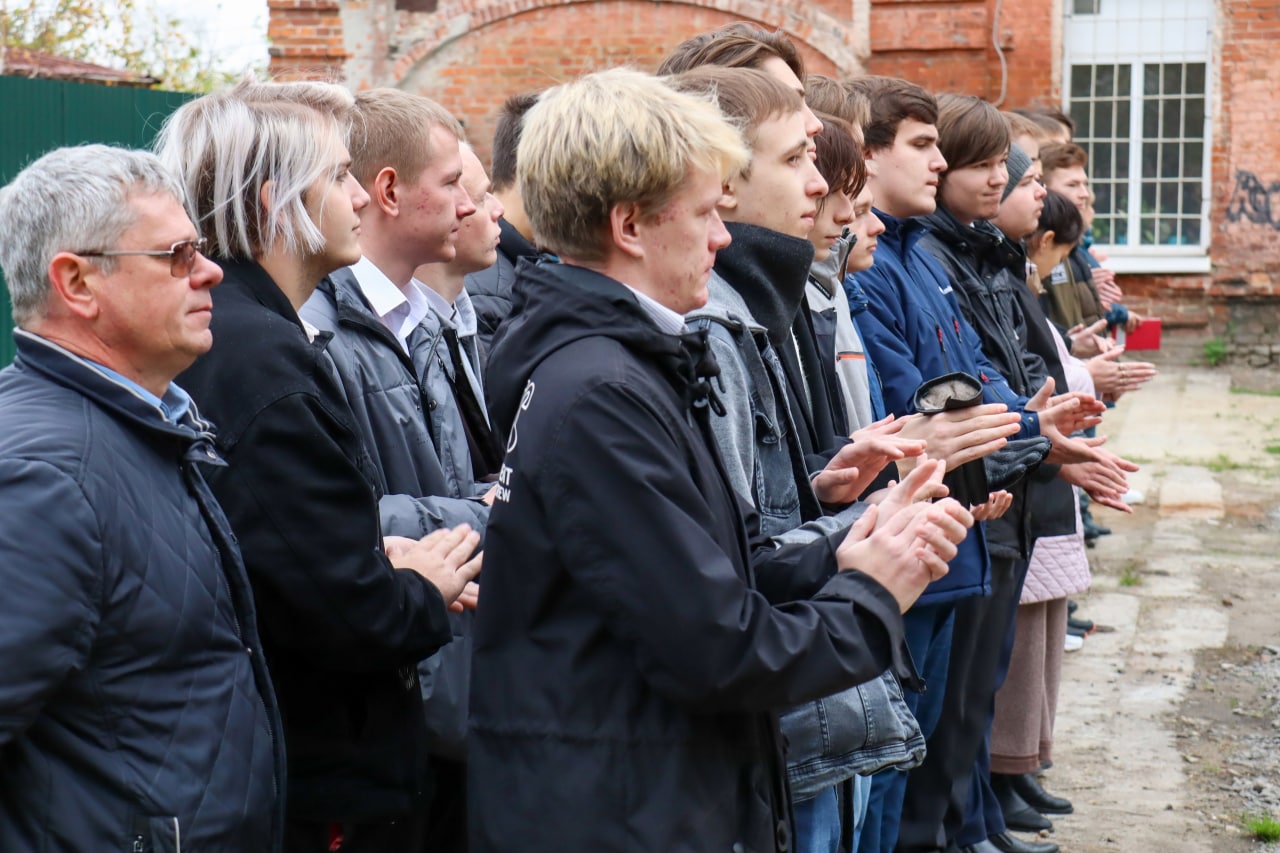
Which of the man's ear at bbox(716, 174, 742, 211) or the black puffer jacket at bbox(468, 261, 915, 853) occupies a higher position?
the man's ear at bbox(716, 174, 742, 211)

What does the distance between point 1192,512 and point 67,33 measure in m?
14.5

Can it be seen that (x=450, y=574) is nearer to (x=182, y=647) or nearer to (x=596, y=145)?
(x=182, y=647)

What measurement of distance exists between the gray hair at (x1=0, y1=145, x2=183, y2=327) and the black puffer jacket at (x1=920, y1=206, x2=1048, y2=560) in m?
3.07

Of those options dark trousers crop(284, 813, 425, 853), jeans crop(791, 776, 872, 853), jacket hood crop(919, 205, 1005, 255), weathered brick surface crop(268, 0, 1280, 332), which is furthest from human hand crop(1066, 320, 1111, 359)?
weathered brick surface crop(268, 0, 1280, 332)

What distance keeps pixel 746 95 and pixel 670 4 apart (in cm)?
1328

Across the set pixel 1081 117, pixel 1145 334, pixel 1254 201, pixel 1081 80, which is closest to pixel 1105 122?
pixel 1081 117

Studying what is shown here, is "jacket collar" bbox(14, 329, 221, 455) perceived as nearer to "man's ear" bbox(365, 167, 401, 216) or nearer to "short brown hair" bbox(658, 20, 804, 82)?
"man's ear" bbox(365, 167, 401, 216)

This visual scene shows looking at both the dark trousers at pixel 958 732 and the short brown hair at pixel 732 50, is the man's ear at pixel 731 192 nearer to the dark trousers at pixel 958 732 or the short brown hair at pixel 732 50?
the short brown hair at pixel 732 50

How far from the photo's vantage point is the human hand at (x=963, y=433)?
323 cm

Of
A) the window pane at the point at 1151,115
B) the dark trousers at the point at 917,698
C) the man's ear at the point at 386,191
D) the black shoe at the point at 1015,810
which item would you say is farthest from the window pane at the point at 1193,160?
the man's ear at the point at 386,191

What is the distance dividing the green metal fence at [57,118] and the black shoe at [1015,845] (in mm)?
6484

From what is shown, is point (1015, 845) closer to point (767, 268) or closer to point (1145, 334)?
point (767, 268)

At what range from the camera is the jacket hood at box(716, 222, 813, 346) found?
10.1 ft

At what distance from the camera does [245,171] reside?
2.78m
